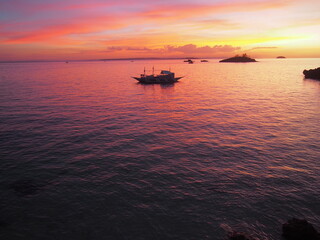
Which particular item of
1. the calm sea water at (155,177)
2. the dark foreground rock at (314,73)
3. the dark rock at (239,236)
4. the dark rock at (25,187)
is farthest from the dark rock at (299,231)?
the dark foreground rock at (314,73)

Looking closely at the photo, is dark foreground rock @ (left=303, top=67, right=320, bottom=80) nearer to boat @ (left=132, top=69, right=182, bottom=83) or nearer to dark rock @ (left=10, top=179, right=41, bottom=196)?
boat @ (left=132, top=69, right=182, bottom=83)

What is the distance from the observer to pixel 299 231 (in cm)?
1113

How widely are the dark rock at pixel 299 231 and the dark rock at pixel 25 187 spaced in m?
15.8

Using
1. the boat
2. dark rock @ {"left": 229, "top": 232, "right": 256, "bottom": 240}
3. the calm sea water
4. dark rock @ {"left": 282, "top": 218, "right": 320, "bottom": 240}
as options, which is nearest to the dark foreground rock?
the boat

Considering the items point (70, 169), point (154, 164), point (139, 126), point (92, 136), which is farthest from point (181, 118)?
point (70, 169)

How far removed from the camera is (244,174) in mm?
17594

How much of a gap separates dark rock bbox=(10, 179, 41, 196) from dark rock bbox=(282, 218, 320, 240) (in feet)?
51.7

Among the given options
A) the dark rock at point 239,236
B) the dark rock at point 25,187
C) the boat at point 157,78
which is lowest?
the dark rock at point 25,187

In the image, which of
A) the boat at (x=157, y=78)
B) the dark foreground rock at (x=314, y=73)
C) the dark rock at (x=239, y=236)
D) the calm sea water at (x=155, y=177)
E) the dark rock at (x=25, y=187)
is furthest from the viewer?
the dark foreground rock at (x=314, y=73)

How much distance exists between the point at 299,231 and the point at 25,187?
57.4ft

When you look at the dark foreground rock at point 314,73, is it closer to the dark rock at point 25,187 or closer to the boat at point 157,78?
the boat at point 157,78

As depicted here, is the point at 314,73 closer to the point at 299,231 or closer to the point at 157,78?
the point at 157,78

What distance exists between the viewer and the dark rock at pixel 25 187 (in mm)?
15594

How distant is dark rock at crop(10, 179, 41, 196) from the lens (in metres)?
15.6
